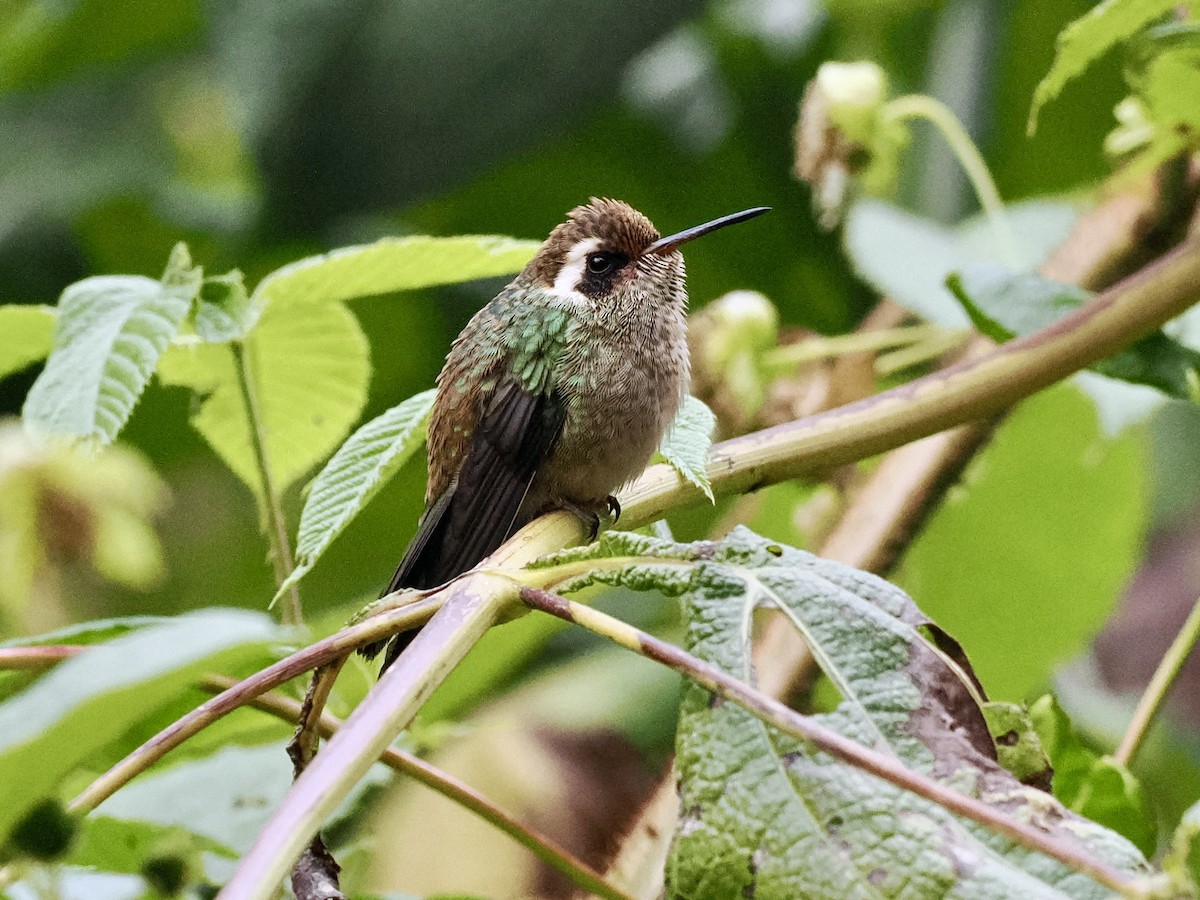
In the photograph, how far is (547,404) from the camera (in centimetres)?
131

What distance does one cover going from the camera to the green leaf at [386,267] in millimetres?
976

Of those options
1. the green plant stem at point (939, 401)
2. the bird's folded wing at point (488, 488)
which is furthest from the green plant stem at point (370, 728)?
the bird's folded wing at point (488, 488)

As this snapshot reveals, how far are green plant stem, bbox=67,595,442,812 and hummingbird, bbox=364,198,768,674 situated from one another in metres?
0.45

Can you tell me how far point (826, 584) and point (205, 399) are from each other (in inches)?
25.7

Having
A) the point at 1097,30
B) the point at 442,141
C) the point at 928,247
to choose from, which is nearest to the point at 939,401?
the point at 1097,30

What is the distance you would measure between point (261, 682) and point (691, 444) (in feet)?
1.19

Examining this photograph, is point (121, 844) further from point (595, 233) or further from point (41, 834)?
point (595, 233)

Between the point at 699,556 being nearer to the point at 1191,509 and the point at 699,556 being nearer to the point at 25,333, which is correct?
the point at 25,333

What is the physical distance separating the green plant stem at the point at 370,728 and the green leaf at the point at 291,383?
471 millimetres

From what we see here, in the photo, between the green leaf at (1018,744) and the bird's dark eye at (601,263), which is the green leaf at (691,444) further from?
the bird's dark eye at (601,263)

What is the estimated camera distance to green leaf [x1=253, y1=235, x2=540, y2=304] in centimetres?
98

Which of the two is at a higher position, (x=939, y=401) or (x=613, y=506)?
(x=939, y=401)

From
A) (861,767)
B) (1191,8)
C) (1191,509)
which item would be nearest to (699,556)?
(861,767)

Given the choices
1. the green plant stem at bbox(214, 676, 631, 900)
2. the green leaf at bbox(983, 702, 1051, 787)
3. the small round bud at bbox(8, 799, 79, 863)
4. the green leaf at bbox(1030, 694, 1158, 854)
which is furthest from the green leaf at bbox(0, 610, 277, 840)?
the green leaf at bbox(1030, 694, 1158, 854)
